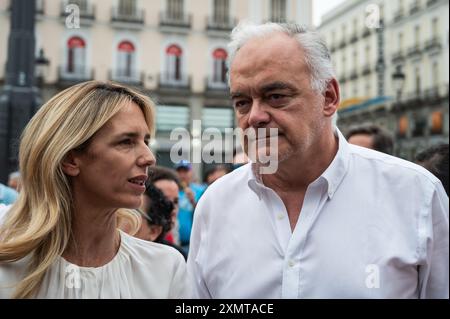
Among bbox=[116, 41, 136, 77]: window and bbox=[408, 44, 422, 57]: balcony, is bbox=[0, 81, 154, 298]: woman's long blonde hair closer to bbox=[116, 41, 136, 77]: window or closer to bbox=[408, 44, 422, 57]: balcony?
bbox=[116, 41, 136, 77]: window

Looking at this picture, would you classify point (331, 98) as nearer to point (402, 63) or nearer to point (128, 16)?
point (128, 16)

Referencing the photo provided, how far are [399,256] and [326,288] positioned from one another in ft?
0.64

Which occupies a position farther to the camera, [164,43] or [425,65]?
[425,65]

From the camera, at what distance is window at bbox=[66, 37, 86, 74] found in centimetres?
2236

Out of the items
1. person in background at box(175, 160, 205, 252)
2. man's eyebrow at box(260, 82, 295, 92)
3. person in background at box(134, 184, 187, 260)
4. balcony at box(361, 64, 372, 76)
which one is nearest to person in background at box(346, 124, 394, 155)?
person in background at box(175, 160, 205, 252)

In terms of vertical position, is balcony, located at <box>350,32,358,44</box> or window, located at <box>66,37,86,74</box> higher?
balcony, located at <box>350,32,358,44</box>

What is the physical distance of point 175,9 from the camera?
24.0 m

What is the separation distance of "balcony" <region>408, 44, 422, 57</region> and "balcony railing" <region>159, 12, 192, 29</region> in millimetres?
10151

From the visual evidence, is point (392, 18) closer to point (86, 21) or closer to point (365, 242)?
point (86, 21)

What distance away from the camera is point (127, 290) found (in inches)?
55.9

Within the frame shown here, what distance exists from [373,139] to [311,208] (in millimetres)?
1670

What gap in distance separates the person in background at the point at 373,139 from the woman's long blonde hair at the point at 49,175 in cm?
185

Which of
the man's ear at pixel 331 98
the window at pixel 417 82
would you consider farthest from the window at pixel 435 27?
the man's ear at pixel 331 98
